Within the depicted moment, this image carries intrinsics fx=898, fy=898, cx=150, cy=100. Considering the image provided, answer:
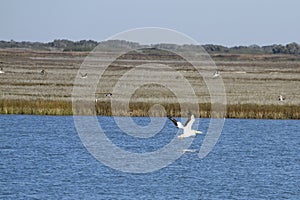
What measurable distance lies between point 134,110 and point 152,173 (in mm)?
10907

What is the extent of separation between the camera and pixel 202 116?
1240 inches

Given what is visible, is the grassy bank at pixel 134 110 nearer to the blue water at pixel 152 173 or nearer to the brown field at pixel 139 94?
the brown field at pixel 139 94

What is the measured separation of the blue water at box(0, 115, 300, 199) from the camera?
17.7 meters

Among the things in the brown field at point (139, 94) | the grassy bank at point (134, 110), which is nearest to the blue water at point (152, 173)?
the grassy bank at point (134, 110)

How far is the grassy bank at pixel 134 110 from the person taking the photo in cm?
3119

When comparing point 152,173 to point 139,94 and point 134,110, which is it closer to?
point 134,110

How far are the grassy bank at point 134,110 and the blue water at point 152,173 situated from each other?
3.83 ft

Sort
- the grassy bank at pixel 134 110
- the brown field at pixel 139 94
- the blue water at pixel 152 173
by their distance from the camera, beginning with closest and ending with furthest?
1. the blue water at pixel 152 173
2. the grassy bank at pixel 134 110
3. the brown field at pixel 139 94

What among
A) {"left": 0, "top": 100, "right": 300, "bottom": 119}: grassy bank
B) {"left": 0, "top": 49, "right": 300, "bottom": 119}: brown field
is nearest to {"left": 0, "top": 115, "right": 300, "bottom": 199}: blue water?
{"left": 0, "top": 100, "right": 300, "bottom": 119}: grassy bank

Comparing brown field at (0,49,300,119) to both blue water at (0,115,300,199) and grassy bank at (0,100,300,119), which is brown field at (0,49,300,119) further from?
blue water at (0,115,300,199)

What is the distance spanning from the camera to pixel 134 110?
31.2m

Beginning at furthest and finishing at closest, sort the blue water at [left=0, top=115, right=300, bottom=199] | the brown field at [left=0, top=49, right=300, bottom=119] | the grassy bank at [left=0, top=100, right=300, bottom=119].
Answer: the brown field at [left=0, top=49, right=300, bottom=119], the grassy bank at [left=0, top=100, right=300, bottom=119], the blue water at [left=0, top=115, right=300, bottom=199]

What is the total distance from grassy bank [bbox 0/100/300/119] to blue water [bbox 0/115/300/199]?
1.17m

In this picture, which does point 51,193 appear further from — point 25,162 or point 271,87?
point 271,87
